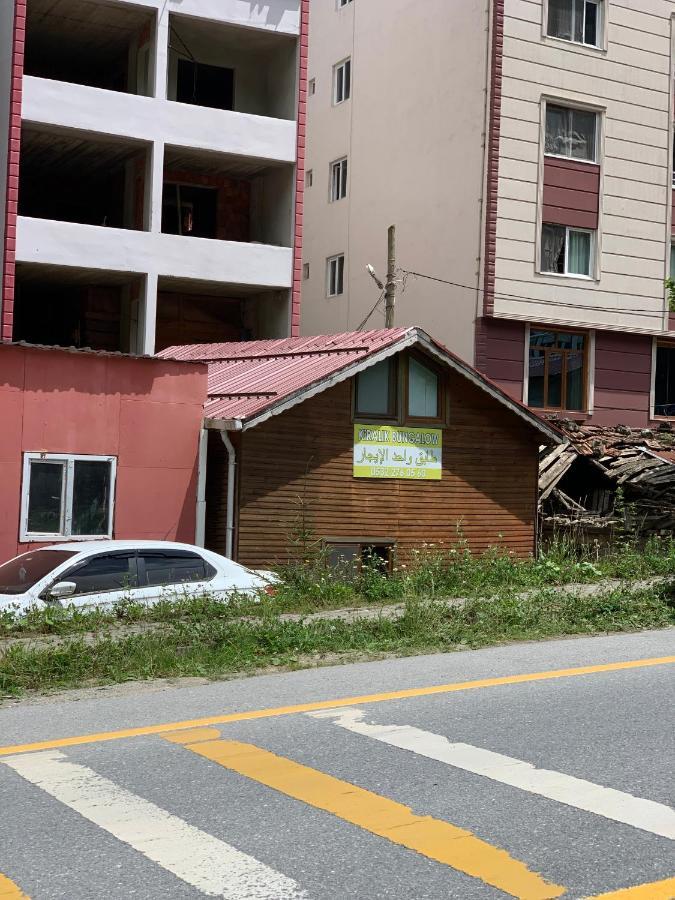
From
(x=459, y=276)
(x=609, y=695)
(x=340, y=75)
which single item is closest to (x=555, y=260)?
(x=459, y=276)

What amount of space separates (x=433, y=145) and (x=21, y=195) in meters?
11.2

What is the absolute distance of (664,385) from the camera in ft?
108

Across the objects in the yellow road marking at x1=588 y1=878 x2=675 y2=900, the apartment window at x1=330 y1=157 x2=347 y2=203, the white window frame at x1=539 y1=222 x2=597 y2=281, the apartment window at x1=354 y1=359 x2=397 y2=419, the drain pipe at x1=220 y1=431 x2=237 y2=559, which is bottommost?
the yellow road marking at x1=588 y1=878 x2=675 y2=900

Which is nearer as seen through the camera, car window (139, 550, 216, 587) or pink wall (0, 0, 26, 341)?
car window (139, 550, 216, 587)

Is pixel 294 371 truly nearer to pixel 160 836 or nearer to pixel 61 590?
pixel 61 590

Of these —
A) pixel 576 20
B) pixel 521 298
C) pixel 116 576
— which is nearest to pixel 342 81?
pixel 576 20

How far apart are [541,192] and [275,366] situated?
12791 millimetres

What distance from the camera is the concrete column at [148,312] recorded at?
27234 mm

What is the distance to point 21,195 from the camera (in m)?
31.0

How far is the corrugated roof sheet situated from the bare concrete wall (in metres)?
9.14

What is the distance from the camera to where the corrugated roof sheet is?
18.6 meters

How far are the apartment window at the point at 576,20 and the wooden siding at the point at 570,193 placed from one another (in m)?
3.33

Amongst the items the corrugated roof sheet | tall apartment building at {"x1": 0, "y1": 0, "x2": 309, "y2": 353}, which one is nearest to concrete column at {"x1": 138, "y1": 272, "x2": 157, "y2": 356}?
tall apartment building at {"x1": 0, "y1": 0, "x2": 309, "y2": 353}

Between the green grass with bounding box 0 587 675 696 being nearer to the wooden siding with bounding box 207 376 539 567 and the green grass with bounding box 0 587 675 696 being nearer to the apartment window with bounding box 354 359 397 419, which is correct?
the wooden siding with bounding box 207 376 539 567
